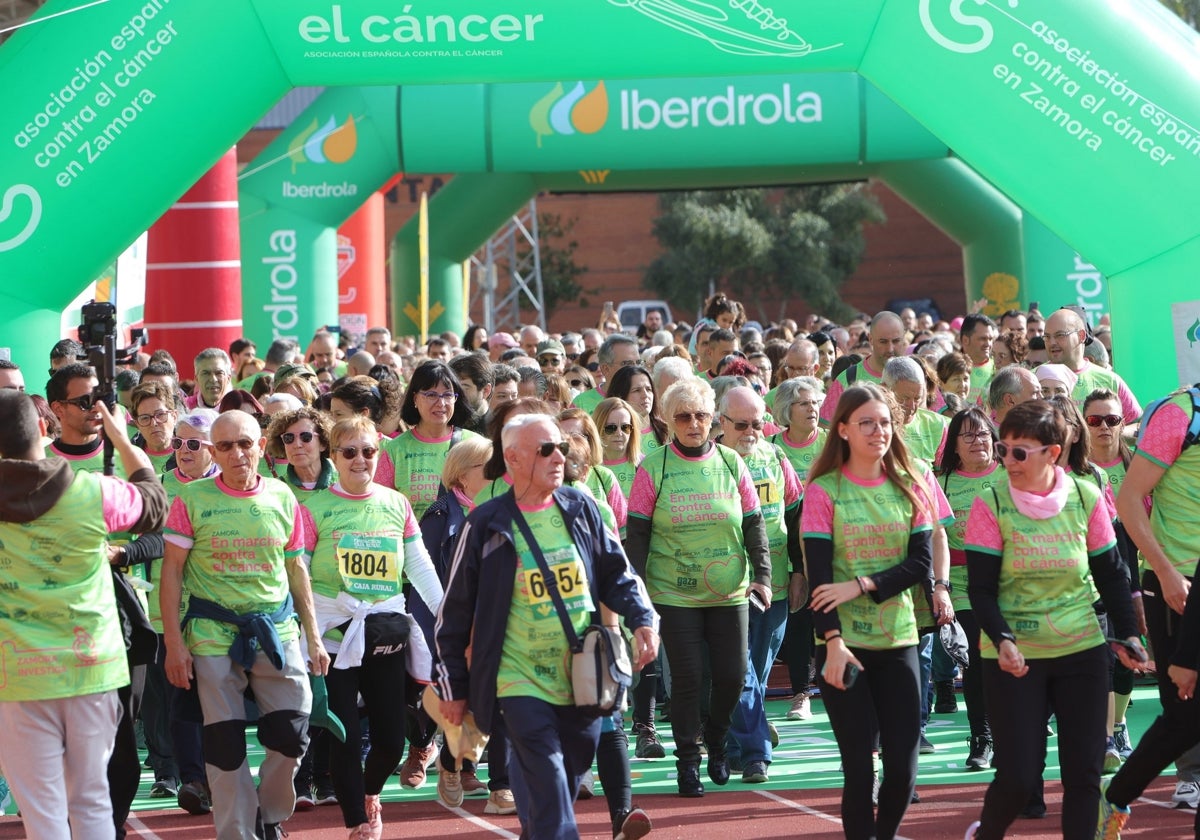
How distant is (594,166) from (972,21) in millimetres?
8740

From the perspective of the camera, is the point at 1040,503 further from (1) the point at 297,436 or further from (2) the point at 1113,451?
(1) the point at 297,436

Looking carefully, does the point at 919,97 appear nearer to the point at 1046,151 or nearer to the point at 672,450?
the point at 1046,151

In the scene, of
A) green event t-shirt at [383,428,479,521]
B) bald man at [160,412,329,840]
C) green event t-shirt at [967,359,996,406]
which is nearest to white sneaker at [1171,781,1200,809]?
green event t-shirt at [383,428,479,521]

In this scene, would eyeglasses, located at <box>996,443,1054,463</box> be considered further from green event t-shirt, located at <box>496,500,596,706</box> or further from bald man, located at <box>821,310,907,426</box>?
bald man, located at <box>821,310,907,426</box>

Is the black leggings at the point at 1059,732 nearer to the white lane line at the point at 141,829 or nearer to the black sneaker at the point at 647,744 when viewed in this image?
the black sneaker at the point at 647,744

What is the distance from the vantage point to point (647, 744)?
8289 mm

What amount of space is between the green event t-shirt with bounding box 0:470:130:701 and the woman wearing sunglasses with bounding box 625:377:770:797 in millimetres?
2662

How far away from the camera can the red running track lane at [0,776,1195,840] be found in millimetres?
6703

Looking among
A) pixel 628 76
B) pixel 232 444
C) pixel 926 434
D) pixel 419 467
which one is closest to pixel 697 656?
pixel 419 467

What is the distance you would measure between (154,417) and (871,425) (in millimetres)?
3748

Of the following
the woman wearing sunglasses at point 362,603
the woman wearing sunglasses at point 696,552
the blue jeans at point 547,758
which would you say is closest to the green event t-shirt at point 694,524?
the woman wearing sunglasses at point 696,552

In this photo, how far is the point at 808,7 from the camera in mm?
10406

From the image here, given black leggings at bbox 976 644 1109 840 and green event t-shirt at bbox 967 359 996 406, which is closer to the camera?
black leggings at bbox 976 644 1109 840

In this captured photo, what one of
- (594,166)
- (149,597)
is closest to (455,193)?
(594,166)
